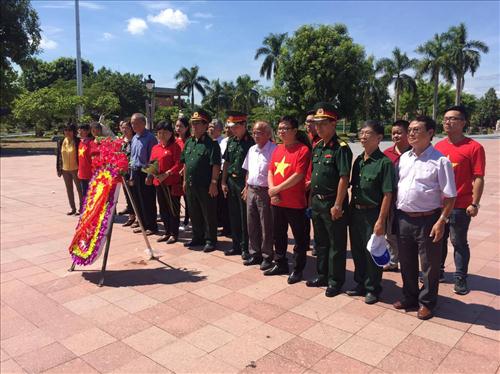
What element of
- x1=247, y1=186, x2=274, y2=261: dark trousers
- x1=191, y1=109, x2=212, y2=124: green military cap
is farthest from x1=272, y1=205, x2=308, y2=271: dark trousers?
x1=191, y1=109, x2=212, y2=124: green military cap

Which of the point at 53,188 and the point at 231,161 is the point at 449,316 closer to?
the point at 231,161

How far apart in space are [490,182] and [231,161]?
997 cm

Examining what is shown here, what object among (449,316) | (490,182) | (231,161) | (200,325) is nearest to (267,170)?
(231,161)

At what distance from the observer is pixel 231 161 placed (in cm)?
528

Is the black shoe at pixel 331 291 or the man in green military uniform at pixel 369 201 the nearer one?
the man in green military uniform at pixel 369 201

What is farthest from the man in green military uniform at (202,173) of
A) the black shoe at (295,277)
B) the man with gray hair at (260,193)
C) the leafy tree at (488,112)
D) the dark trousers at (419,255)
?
the leafy tree at (488,112)

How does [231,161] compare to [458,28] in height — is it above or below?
below

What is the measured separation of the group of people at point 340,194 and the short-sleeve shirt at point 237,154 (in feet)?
0.04

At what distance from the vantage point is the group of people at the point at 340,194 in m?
3.48

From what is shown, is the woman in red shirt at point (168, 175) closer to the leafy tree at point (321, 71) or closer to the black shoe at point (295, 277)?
the black shoe at point (295, 277)

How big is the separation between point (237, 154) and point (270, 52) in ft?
140

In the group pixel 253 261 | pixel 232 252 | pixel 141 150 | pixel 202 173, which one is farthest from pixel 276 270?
pixel 141 150

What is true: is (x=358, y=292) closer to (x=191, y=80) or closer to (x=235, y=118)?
(x=235, y=118)

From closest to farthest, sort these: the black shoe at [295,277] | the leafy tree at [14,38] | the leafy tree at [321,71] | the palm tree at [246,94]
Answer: the black shoe at [295,277]
the leafy tree at [14,38]
the leafy tree at [321,71]
the palm tree at [246,94]
